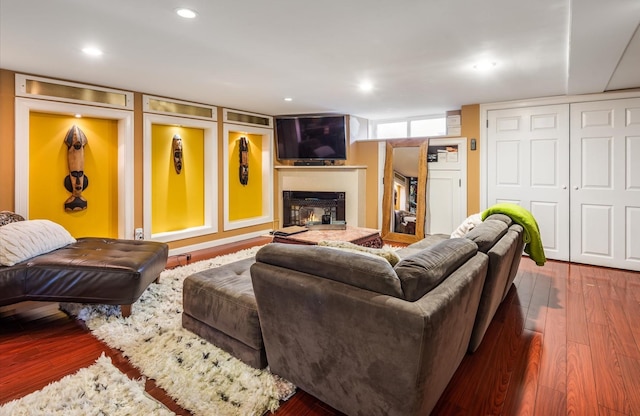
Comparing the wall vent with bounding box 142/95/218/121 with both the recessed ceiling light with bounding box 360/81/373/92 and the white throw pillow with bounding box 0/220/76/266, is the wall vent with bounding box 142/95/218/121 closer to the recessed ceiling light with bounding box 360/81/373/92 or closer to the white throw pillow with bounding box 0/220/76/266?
the white throw pillow with bounding box 0/220/76/266

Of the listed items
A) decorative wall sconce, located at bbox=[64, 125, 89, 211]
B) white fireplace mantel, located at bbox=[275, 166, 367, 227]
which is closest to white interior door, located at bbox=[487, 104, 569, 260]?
white fireplace mantel, located at bbox=[275, 166, 367, 227]

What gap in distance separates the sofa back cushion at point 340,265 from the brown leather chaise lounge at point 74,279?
55.3 inches

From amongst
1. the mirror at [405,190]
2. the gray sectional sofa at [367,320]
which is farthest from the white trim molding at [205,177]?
the gray sectional sofa at [367,320]

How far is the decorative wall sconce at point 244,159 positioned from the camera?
5773 millimetres

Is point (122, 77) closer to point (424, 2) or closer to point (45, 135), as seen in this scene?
point (45, 135)

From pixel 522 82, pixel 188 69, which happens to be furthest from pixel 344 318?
pixel 522 82

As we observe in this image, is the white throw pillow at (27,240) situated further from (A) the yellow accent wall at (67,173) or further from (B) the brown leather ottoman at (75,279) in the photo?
(A) the yellow accent wall at (67,173)

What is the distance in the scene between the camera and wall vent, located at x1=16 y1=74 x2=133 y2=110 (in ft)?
11.2

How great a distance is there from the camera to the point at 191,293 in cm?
227

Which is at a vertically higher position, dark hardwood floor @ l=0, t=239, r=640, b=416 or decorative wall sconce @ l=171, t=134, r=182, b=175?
decorative wall sconce @ l=171, t=134, r=182, b=175

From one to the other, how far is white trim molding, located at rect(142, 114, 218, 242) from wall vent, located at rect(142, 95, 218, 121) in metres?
0.06

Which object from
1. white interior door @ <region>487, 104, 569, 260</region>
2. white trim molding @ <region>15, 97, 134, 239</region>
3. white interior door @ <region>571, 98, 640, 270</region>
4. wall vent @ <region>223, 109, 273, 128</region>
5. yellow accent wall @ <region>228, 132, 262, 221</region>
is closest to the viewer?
white trim molding @ <region>15, 97, 134, 239</region>

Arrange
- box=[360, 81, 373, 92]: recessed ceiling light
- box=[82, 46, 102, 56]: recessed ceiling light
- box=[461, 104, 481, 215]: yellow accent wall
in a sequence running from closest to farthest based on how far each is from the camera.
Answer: box=[82, 46, 102, 56]: recessed ceiling light, box=[360, 81, 373, 92]: recessed ceiling light, box=[461, 104, 481, 215]: yellow accent wall

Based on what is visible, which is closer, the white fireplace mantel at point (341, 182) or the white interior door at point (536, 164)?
the white interior door at point (536, 164)
